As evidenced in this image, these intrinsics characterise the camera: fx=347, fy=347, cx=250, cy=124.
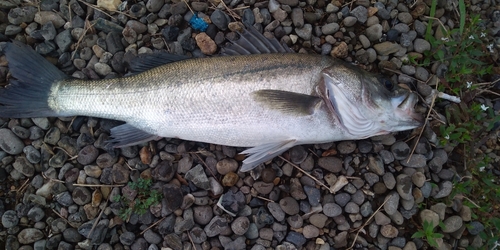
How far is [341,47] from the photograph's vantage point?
3.69 meters

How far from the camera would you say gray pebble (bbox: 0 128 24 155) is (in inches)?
142

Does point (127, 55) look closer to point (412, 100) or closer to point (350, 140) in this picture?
point (350, 140)

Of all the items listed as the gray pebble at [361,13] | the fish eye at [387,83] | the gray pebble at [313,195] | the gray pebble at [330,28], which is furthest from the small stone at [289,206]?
the gray pebble at [361,13]

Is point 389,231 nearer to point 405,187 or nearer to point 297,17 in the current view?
point 405,187

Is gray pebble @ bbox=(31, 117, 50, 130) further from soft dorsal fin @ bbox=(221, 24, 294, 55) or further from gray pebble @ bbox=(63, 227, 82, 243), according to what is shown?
soft dorsal fin @ bbox=(221, 24, 294, 55)

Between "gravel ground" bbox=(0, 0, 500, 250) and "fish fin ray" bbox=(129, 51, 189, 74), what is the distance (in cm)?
24

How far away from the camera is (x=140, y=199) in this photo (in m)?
3.52

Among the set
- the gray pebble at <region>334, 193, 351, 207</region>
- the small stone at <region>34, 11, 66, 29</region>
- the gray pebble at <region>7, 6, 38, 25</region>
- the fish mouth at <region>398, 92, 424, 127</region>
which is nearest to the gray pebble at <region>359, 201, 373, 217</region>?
the gray pebble at <region>334, 193, 351, 207</region>

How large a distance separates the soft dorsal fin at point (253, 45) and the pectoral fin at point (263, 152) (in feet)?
3.11

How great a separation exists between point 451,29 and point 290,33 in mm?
1849

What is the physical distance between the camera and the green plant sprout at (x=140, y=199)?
347cm

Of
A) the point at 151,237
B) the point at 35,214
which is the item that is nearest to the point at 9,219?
the point at 35,214

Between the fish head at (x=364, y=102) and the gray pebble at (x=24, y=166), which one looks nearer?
the fish head at (x=364, y=102)

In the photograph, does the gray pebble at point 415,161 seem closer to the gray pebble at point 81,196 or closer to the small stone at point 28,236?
the gray pebble at point 81,196
